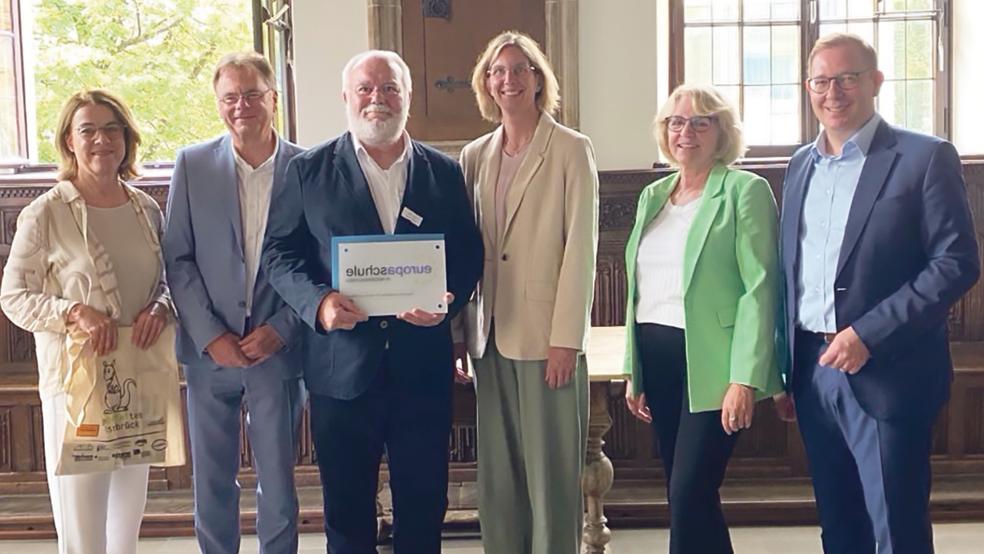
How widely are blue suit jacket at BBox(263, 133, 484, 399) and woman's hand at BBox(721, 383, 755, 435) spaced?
69cm

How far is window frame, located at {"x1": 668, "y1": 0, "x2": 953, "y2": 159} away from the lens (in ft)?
15.1

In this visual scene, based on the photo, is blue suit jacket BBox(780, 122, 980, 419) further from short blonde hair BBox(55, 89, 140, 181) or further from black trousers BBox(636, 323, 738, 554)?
short blonde hair BBox(55, 89, 140, 181)

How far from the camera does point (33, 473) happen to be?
4258 millimetres

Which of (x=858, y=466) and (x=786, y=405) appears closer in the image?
(x=858, y=466)

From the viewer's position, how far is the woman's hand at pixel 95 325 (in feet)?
8.66

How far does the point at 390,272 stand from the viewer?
2.51 m

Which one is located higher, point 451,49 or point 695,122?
point 451,49

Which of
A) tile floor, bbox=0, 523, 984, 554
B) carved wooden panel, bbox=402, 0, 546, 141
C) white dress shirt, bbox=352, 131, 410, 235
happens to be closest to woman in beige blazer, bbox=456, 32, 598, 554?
white dress shirt, bbox=352, 131, 410, 235

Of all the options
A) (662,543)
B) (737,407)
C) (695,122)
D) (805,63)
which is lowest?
(662,543)

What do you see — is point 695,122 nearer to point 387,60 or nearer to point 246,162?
point 387,60

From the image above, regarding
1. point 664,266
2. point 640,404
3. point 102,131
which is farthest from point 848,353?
point 102,131

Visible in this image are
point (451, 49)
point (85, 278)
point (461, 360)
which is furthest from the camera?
point (451, 49)

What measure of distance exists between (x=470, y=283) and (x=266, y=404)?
27.8 inches

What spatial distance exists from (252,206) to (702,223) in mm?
1219
